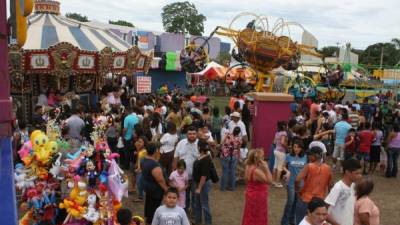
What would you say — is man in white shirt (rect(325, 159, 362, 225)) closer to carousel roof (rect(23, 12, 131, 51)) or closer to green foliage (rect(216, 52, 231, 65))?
carousel roof (rect(23, 12, 131, 51))

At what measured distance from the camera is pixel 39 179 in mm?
6102

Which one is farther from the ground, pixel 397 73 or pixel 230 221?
pixel 397 73

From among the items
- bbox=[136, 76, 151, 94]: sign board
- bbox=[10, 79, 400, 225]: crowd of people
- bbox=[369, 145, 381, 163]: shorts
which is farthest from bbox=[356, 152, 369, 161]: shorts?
bbox=[136, 76, 151, 94]: sign board

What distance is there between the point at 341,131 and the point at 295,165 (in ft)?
13.7

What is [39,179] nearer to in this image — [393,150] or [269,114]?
[269,114]

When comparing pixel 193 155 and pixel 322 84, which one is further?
pixel 322 84

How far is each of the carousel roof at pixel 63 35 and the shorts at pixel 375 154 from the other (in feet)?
27.6

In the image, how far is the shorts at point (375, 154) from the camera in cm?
1116

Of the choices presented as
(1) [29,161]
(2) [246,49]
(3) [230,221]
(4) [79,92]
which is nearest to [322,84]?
(2) [246,49]

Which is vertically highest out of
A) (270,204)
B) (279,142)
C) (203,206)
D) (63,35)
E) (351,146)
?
(63,35)

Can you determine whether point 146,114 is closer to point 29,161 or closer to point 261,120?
point 261,120

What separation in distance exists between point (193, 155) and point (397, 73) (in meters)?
27.5

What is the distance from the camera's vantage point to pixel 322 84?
24.3 meters

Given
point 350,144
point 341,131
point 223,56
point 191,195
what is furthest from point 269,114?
point 223,56
